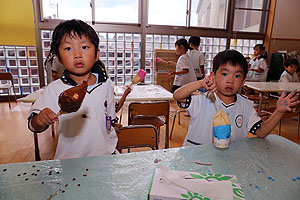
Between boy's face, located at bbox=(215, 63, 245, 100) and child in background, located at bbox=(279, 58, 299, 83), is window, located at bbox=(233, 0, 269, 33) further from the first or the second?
boy's face, located at bbox=(215, 63, 245, 100)

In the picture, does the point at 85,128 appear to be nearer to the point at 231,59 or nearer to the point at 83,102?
the point at 83,102

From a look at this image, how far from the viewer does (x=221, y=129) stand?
83 centimetres

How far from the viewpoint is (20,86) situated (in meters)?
4.61

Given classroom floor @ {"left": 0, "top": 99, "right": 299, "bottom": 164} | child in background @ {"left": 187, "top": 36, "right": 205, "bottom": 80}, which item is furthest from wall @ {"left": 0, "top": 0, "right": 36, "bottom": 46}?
child in background @ {"left": 187, "top": 36, "right": 205, "bottom": 80}

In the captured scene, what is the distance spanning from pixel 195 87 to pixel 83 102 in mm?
575

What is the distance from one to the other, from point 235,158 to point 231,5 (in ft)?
17.9

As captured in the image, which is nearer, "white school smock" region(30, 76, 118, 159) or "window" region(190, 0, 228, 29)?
"white school smock" region(30, 76, 118, 159)

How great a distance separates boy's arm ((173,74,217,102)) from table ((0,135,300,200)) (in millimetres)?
281

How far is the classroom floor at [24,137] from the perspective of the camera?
2.19 m

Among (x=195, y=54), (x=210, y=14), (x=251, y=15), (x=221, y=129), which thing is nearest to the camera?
(x=221, y=129)

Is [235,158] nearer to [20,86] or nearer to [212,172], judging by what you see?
[212,172]

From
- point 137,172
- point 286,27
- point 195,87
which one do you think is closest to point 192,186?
point 137,172

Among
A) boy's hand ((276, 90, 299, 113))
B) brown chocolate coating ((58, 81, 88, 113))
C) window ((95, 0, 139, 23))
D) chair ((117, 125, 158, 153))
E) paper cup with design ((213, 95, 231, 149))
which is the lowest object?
chair ((117, 125, 158, 153))

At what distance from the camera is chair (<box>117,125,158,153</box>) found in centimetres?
123
